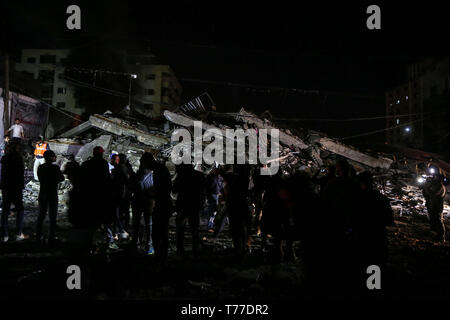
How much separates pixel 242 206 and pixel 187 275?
5.19ft

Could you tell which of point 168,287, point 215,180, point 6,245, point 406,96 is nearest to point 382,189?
point 215,180

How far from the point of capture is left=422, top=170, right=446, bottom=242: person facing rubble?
21.3 feet

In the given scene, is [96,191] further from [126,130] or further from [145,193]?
[126,130]

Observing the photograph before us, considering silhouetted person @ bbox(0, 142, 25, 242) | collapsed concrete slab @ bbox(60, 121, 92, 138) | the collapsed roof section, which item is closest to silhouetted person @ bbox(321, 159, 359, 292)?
silhouetted person @ bbox(0, 142, 25, 242)

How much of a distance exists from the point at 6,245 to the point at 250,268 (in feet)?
16.0

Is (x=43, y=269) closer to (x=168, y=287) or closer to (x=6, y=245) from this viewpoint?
(x=6, y=245)

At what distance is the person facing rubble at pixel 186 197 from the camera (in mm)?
4680

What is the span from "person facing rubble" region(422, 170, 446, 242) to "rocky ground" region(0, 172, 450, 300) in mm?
1044

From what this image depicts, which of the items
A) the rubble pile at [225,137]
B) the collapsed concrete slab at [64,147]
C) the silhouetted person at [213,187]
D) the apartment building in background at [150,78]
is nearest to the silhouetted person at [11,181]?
the silhouetted person at [213,187]

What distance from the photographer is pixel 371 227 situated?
3.20m

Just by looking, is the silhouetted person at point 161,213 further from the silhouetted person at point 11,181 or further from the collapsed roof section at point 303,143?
the collapsed roof section at point 303,143

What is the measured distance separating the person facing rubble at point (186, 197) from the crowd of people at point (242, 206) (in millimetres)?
18
